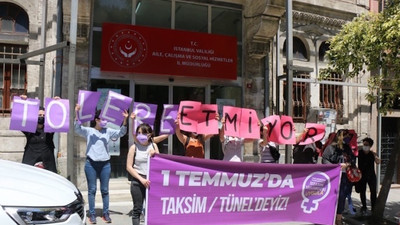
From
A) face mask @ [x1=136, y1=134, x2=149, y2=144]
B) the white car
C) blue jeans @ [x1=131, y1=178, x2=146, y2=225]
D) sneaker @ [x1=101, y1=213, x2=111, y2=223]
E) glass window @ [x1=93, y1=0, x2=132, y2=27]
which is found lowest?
sneaker @ [x1=101, y1=213, x2=111, y2=223]

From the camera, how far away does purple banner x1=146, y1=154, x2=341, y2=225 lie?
190 inches

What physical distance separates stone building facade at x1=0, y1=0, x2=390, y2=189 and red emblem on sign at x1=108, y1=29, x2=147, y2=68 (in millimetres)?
385

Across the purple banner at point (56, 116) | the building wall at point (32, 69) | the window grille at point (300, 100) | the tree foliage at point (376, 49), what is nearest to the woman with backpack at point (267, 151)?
the tree foliage at point (376, 49)

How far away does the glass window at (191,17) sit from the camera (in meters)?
9.76

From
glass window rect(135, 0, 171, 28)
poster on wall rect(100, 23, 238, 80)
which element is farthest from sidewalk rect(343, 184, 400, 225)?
glass window rect(135, 0, 171, 28)

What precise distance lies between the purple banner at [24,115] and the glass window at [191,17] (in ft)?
16.0

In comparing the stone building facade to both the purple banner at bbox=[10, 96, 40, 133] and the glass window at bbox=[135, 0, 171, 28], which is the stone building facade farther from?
the purple banner at bbox=[10, 96, 40, 133]

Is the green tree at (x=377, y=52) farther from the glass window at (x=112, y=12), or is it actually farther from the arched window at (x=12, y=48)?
the arched window at (x=12, y=48)

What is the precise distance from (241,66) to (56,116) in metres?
5.67

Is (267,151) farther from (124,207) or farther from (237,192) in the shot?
(124,207)

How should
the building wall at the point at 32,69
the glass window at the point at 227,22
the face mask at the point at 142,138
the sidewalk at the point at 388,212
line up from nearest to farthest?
the face mask at the point at 142,138, the sidewalk at the point at 388,212, the building wall at the point at 32,69, the glass window at the point at 227,22

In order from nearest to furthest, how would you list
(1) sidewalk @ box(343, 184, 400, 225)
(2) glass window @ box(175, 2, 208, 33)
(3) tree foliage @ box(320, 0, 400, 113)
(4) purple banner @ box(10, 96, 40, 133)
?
(4) purple banner @ box(10, 96, 40, 133)
(3) tree foliage @ box(320, 0, 400, 113)
(1) sidewalk @ box(343, 184, 400, 225)
(2) glass window @ box(175, 2, 208, 33)

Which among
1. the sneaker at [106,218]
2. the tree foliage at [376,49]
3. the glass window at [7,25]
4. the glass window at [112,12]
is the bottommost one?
the sneaker at [106,218]

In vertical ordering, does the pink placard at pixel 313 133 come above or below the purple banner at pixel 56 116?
below
